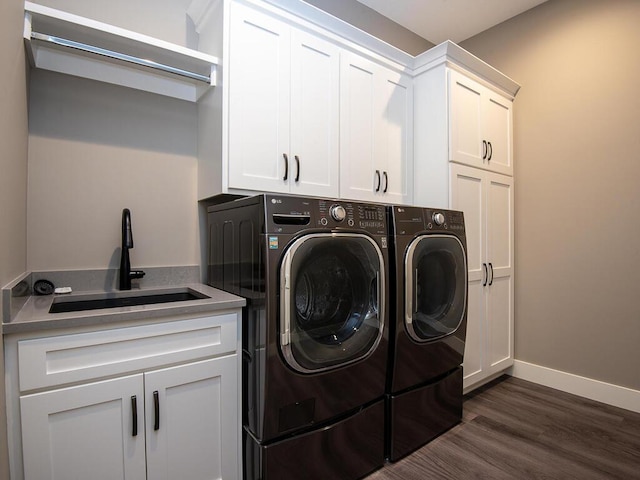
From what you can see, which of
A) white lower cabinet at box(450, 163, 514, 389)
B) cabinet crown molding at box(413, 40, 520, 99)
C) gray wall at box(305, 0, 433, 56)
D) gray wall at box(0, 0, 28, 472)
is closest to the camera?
gray wall at box(0, 0, 28, 472)

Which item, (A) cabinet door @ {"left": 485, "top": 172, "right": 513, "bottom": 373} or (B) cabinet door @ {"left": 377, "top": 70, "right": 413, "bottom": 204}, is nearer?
(B) cabinet door @ {"left": 377, "top": 70, "right": 413, "bottom": 204}

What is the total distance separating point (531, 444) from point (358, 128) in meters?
2.01

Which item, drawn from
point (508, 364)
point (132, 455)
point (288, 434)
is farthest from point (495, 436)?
point (132, 455)

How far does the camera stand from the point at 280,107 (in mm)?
1783

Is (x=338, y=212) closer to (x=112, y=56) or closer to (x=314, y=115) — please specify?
(x=314, y=115)

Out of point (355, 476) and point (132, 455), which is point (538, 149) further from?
point (132, 455)

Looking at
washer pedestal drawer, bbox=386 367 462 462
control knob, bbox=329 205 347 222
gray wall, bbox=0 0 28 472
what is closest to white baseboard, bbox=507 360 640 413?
washer pedestal drawer, bbox=386 367 462 462

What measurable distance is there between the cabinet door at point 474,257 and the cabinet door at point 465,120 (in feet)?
0.29

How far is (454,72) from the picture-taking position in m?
2.28

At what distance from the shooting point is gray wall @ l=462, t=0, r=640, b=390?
90.2 inches

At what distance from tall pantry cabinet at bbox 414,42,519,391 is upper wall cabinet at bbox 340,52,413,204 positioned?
117 millimetres

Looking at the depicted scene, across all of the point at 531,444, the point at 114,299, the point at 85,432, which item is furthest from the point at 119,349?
the point at 531,444

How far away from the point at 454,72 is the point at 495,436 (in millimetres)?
2231

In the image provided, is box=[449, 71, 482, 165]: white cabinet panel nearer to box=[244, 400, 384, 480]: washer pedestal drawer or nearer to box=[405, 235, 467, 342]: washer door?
box=[405, 235, 467, 342]: washer door
